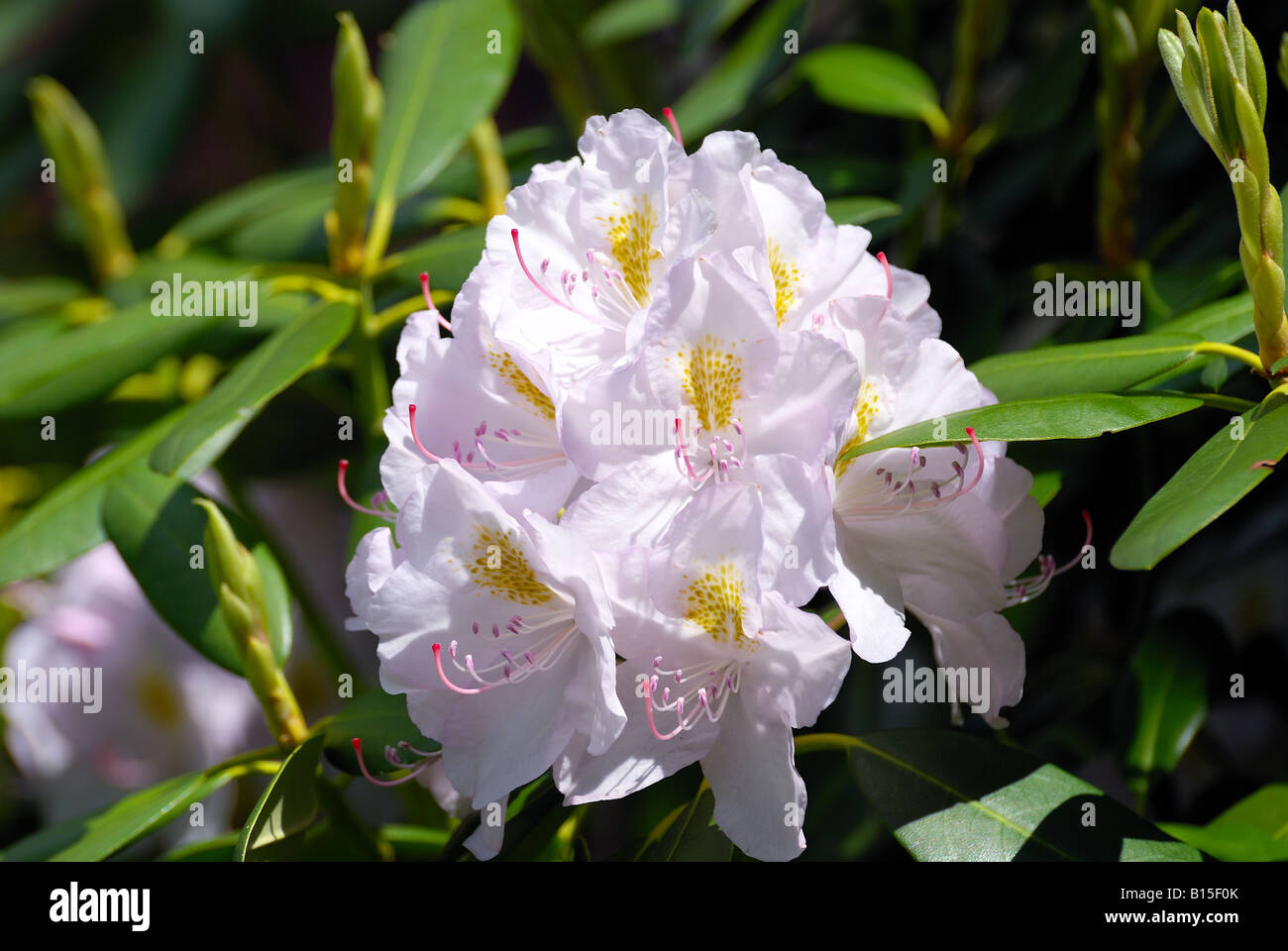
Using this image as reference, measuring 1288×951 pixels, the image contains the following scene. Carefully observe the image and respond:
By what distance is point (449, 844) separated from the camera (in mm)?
706

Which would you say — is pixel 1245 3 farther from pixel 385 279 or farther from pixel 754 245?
pixel 385 279

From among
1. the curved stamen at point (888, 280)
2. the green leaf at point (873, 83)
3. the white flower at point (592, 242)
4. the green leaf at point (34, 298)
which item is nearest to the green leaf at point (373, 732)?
the white flower at point (592, 242)

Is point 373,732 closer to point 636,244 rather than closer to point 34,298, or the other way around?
point 636,244

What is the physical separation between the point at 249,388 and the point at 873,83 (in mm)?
605

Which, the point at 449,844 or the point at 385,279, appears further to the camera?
the point at 385,279

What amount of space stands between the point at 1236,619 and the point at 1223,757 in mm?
247

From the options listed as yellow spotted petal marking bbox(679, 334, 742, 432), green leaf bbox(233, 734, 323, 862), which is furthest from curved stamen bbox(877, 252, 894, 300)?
green leaf bbox(233, 734, 323, 862)

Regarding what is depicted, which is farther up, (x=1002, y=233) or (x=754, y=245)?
(x=1002, y=233)

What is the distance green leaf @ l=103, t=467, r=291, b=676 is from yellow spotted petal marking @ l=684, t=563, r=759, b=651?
13.6 inches

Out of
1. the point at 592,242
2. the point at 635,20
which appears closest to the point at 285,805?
the point at 592,242

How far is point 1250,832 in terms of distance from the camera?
2.45 feet

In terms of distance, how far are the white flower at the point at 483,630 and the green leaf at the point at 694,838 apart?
4.5 inches

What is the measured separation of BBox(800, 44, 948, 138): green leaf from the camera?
0.99m
